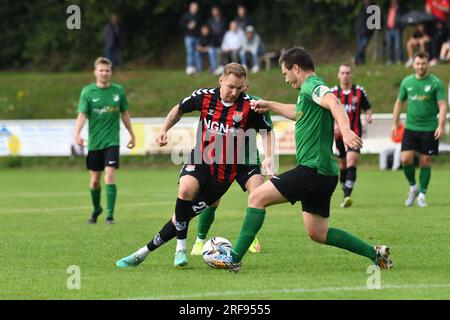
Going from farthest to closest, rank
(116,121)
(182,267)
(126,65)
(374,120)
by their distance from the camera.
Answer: (126,65) → (374,120) → (116,121) → (182,267)

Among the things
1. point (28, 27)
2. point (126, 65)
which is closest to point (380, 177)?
point (126, 65)

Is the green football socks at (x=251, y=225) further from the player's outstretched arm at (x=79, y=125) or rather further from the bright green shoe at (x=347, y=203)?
the bright green shoe at (x=347, y=203)

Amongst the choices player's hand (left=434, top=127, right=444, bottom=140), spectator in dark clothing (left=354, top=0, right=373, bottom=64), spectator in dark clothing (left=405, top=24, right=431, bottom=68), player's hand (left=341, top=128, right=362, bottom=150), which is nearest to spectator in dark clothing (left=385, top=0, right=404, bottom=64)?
spectator in dark clothing (left=405, top=24, right=431, bottom=68)

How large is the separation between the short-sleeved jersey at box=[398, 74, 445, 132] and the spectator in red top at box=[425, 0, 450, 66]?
14.9 meters

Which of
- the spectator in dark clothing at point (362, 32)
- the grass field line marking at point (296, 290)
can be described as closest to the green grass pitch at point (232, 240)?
the grass field line marking at point (296, 290)

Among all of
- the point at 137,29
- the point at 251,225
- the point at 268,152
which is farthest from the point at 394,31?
the point at 251,225

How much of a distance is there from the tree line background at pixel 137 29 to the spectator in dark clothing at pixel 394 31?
604cm

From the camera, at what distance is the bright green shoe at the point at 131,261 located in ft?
33.9

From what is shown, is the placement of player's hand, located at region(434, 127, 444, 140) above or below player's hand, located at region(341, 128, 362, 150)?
below

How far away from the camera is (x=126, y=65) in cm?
4184

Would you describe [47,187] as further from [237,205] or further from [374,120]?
[374,120]

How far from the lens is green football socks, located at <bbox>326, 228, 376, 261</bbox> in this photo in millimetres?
9742

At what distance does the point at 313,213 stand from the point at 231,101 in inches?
62.9

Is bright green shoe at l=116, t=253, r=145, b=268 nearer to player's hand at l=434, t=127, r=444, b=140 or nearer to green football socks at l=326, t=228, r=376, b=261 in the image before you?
green football socks at l=326, t=228, r=376, b=261
